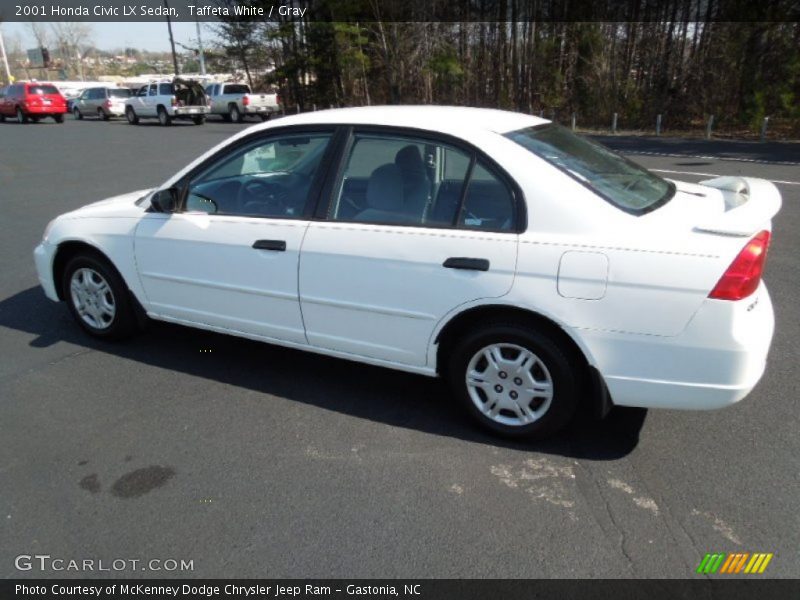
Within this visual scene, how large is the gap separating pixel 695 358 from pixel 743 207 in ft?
2.87

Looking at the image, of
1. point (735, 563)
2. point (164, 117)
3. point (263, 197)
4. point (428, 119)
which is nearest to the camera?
point (735, 563)

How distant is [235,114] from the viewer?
29703mm

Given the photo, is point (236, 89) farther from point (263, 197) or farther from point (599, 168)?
point (599, 168)

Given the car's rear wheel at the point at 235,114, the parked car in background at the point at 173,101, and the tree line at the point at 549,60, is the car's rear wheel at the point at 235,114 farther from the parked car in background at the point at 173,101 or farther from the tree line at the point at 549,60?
the tree line at the point at 549,60

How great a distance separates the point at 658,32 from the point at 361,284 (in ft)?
91.2

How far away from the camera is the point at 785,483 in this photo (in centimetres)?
276

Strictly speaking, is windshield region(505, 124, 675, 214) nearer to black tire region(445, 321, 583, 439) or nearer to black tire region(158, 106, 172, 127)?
black tire region(445, 321, 583, 439)

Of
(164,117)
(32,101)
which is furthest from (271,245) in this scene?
(32,101)

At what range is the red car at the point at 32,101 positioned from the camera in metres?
29.0

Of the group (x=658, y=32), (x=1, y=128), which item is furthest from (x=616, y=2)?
(x=1, y=128)

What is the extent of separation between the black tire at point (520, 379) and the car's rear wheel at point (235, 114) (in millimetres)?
29098

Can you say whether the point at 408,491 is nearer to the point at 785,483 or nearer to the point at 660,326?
the point at 660,326

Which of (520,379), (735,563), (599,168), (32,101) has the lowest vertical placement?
(735,563)

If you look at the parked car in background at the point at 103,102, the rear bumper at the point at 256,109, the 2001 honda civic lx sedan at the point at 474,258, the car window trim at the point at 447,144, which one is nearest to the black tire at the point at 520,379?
the 2001 honda civic lx sedan at the point at 474,258
